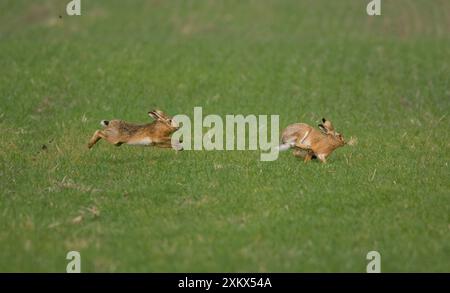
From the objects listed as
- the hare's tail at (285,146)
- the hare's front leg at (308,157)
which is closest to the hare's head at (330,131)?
the hare's front leg at (308,157)

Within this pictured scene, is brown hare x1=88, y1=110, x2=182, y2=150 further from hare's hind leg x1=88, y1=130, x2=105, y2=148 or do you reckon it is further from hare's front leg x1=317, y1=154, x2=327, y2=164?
hare's front leg x1=317, y1=154, x2=327, y2=164

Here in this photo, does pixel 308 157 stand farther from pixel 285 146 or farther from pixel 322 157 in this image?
pixel 285 146

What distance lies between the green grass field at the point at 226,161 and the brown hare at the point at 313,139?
0.28 metres

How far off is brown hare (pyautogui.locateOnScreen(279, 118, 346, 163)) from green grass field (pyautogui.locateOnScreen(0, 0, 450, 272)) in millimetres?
282

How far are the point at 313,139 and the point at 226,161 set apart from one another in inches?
64.1

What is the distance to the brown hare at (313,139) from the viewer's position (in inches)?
499

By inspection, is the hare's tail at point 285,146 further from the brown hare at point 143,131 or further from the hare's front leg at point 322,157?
the brown hare at point 143,131

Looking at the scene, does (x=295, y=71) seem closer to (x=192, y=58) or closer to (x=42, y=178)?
(x=192, y=58)

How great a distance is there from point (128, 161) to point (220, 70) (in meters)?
8.26

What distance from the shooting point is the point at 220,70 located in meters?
21.0

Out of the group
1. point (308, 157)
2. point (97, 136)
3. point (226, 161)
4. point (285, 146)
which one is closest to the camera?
point (285, 146)

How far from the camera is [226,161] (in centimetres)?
1334

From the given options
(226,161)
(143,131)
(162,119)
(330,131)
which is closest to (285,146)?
(330,131)
